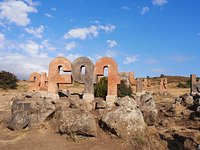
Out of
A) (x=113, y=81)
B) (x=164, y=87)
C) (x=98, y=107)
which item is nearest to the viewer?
(x=98, y=107)

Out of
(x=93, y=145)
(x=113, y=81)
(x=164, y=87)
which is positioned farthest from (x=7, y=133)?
(x=164, y=87)

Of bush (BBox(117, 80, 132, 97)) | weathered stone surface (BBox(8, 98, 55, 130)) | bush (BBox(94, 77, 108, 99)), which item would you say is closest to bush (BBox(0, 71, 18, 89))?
bush (BBox(117, 80, 132, 97))

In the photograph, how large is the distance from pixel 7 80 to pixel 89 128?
3018cm

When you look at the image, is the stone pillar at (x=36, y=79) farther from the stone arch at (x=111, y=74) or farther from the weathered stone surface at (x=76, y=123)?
the weathered stone surface at (x=76, y=123)

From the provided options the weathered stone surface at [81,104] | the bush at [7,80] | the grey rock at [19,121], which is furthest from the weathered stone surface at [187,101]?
the bush at [7,80]

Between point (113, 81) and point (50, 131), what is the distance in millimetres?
4590

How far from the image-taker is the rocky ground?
9.45 metres

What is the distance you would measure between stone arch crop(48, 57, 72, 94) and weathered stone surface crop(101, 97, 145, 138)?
16.4 feet

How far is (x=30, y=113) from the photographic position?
12.0 metres

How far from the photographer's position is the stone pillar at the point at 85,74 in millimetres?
14199

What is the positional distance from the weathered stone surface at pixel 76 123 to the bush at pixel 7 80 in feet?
91.6

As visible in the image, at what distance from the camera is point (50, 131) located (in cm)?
1073

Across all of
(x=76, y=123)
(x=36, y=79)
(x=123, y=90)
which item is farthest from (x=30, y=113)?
(x=123, y=90)

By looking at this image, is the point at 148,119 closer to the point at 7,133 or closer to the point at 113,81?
the point at 113,81
